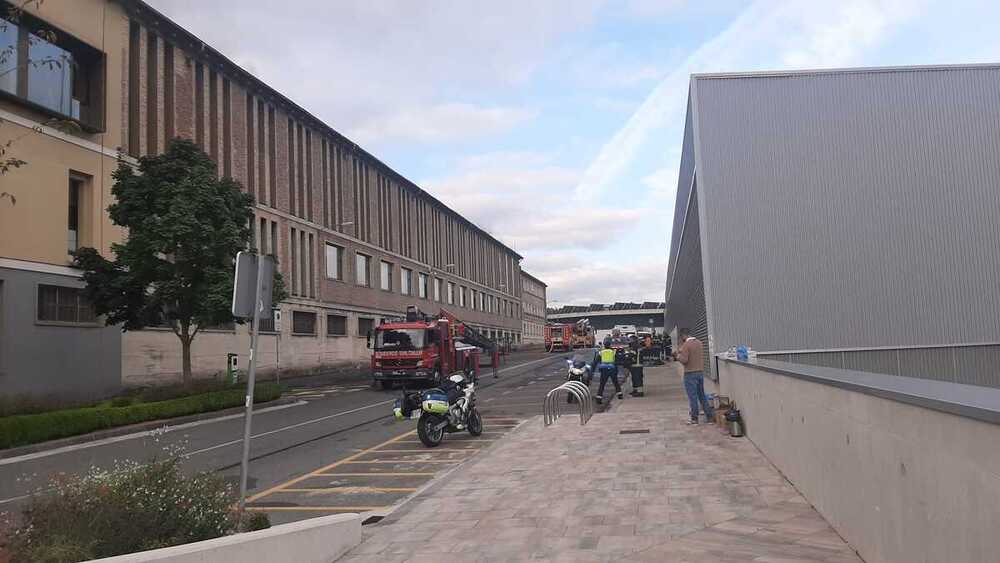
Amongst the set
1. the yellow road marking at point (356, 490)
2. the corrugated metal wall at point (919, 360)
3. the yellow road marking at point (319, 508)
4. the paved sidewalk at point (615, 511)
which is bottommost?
the yellow road marking at point (319, 508)

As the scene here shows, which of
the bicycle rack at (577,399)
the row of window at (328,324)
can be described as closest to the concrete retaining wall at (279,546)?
the bicycle rack at (577,399)

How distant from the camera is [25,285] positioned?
73.4 ft

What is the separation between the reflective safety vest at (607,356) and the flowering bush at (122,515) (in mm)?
14146

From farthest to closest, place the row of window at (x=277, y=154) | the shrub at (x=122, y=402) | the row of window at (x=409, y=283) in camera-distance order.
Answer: the row of window at (x=409, y=283)
the row of window at (x=277, y=154)
the shrub at (x=122, y=402)

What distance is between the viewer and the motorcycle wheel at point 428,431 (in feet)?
44.3

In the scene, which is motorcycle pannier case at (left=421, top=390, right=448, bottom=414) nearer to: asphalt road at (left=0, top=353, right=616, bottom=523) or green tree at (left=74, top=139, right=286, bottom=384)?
asphalt road at (left=0, top=353, right=616, bottom=523)

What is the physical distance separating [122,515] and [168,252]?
60.7ft

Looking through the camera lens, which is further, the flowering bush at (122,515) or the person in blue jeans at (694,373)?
the person in blue jeans at (694,373)

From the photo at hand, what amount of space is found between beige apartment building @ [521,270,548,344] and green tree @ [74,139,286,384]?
87.5 m

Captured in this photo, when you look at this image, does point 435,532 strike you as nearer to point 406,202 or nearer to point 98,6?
point 98,6

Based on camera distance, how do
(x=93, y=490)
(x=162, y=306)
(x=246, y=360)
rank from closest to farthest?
(x=93, y=490) < (x=162, y=306) < (x=246, y=360)

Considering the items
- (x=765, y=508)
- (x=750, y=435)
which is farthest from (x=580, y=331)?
(x=765, y=508)

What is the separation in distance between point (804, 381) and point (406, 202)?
54.3 meters

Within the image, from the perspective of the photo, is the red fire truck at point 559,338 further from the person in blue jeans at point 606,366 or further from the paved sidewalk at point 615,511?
the paved sidewalk at point 615,511
